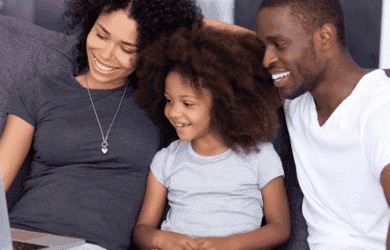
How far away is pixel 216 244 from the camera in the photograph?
92 centimetres

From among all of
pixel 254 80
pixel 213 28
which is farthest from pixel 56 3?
pixel 254 80

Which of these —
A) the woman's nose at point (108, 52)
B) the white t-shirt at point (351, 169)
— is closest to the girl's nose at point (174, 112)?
the woman's nose at point (108, 52)

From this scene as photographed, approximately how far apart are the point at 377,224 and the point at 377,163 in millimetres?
199

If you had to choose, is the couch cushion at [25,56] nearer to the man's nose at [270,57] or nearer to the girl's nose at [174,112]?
the girl's nose at [174,112]

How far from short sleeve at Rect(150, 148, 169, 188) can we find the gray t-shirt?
0.09 feet

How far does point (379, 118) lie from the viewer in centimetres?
79

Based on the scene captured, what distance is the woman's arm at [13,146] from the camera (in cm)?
106

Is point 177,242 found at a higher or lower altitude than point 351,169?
lower

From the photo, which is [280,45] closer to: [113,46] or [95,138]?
[113,46]

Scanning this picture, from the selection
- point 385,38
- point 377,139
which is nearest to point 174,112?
point 377,139

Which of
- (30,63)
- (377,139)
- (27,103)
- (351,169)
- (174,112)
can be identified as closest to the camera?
(377,139)

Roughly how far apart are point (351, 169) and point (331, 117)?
15 cm

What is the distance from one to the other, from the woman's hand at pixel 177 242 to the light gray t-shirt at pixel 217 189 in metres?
0.05

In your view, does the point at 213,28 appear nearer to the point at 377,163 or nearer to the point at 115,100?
the point at 115,100
